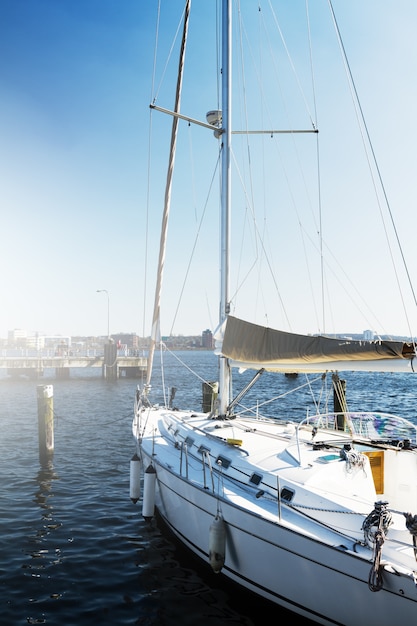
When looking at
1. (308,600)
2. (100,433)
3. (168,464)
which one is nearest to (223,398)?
(168,464)

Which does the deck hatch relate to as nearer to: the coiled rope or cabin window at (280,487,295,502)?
cabin window at (280,487,295,502)

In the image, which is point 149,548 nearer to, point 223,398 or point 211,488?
point 211,488

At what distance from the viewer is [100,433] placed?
21.7 metres

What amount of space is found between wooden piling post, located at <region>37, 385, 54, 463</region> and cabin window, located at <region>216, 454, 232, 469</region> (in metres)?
9.39

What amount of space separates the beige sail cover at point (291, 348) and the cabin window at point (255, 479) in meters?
2.27

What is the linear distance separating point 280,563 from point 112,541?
524 centimetres

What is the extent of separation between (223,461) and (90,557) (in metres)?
3.47

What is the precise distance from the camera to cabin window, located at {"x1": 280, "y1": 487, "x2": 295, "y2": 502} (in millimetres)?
7289

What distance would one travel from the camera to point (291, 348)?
29.1 feet

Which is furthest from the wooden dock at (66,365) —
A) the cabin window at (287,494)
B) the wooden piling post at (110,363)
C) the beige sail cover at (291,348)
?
the cabin window at (287,494)

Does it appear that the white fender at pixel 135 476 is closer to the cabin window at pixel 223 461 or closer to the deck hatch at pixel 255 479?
the cabin window at pixel 223 461

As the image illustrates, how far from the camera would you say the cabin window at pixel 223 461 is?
8713 mm

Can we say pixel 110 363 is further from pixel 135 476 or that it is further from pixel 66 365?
pixel 135 476

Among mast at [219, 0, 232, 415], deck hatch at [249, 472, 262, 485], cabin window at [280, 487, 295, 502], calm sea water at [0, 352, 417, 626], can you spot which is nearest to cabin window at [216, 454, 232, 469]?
deck hatch at [249, 472, 262, 485]
